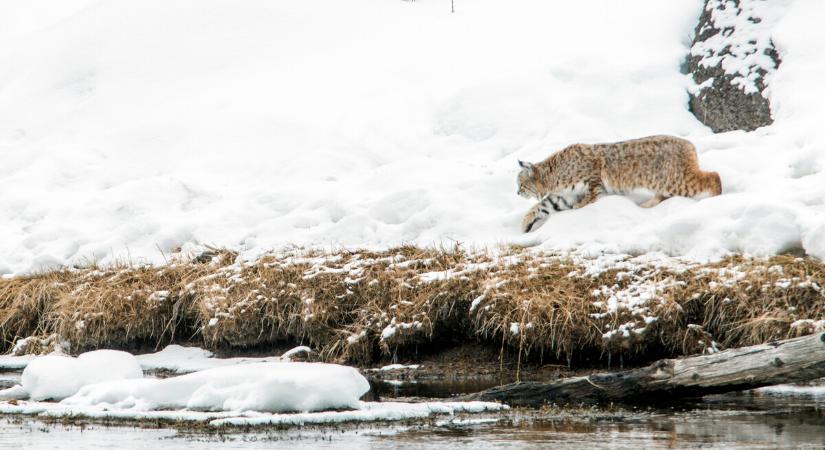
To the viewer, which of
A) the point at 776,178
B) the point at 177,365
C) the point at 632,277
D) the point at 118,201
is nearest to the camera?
the point at 632,277

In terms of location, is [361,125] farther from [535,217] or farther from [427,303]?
[427,303]

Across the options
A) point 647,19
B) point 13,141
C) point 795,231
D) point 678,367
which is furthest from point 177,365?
point 647,19

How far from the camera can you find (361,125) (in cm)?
1533

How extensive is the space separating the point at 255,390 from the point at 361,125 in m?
8.87

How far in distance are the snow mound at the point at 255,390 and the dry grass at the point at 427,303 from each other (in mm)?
2412

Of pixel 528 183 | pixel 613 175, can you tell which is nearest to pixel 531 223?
pixel 528 183

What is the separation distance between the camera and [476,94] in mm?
15594

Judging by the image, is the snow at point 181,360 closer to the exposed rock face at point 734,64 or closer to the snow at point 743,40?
the exposed rock face at point 734,64

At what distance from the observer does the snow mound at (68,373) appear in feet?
25.0

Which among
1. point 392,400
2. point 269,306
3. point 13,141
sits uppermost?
point 13,141

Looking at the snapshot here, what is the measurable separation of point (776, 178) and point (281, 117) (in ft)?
25.4

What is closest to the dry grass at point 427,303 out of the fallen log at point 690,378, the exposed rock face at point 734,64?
the fallen log at point 690,378

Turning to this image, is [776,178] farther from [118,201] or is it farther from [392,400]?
[118,201]

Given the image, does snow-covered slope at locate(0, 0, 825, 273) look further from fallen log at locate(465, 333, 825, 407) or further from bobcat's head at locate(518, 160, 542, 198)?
fallen log at locate(465, 333, 825, 407)
